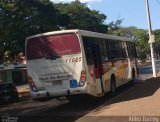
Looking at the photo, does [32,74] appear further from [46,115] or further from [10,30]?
[10,30]

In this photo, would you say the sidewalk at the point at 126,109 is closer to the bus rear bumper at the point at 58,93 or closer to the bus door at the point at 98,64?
the bus door at the point at 98,64

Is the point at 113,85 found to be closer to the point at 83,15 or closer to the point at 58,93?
the point at 58,93

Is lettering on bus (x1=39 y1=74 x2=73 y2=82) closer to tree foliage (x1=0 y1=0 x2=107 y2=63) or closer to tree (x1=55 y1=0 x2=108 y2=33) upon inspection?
tree foliage (x1=0 y1=0 x2=107 y2=63)

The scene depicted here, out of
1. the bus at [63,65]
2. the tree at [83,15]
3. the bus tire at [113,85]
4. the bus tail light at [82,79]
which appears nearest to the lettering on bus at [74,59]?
the bus at [63,65]

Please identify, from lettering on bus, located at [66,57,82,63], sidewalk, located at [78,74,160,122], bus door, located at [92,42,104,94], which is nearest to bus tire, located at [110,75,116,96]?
bus door, located at [92,42,104,94]

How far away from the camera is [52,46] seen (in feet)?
57.6

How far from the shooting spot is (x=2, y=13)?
102 ft

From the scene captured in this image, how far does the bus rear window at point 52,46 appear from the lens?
678 inches

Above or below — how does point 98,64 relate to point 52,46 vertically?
below

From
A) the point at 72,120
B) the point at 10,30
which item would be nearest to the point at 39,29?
the point at 10,30

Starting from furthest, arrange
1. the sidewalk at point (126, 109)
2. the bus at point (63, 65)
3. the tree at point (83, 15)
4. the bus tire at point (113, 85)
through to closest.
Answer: the tree at point (83, 15) < the bus tire at point (113, 85) < the bus at point (63, 65) < the sidewalk at point (126, 109)

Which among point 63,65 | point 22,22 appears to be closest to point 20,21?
point 22,22

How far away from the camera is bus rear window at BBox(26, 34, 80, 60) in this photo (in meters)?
17.2

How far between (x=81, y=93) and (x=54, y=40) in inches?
95.7
